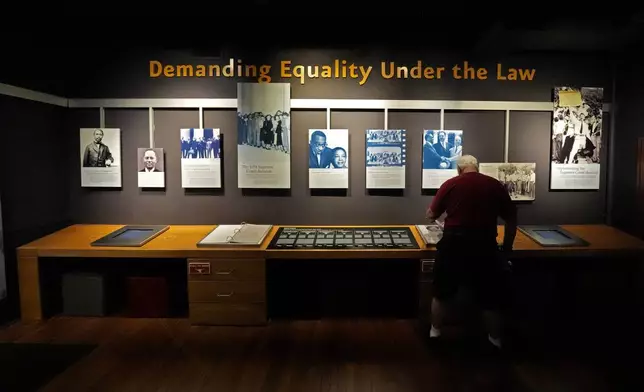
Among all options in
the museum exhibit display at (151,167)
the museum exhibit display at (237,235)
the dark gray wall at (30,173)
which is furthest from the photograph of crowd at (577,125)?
the dark gray wall at (30,173)

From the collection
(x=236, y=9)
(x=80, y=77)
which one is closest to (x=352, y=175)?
(x=236, y=9)

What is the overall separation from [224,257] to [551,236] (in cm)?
286

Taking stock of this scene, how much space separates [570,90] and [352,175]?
88.5 inches

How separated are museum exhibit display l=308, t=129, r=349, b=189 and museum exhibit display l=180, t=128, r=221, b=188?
91 centimetres

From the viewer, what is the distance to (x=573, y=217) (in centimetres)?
440

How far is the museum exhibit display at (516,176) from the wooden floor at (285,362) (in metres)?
1.64

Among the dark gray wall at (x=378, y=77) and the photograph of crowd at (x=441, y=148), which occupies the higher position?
the dark gray wall at (x=378, y=77)

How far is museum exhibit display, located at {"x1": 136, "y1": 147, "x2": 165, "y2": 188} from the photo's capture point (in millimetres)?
4273

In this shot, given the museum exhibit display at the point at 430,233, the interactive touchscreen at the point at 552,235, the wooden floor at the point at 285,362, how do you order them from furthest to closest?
the interactive touchscreen at the point at 552,235 → the museum exhibit display at the point at 430,233 → the wooden floor at the point at 285,362

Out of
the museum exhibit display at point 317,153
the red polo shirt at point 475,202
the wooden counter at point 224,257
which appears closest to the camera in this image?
the red polo shirt at point 475,202

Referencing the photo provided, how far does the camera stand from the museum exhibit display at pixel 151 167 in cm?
427

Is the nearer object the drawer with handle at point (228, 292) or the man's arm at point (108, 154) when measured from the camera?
the drawer with handle at point (228, 292)

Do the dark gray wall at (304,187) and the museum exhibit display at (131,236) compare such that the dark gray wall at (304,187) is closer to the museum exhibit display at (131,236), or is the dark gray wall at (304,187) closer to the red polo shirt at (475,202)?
the museum exhibit display at (131,236)

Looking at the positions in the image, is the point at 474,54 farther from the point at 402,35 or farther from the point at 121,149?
the point at 121,149
